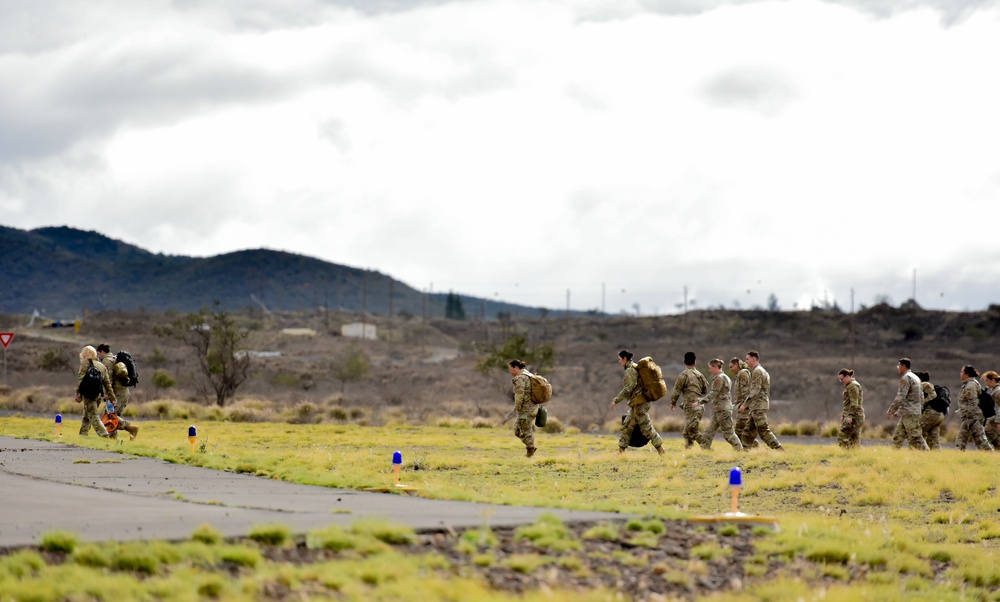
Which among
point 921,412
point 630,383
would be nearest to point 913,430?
point 921,412

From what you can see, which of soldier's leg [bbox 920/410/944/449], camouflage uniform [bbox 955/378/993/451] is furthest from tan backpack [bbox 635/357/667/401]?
camouflage uniform [bbox 955/378/993/451]

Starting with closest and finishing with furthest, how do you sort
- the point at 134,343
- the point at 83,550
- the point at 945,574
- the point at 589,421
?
the point at 83,550 < the point at 945,574 < the point at 589,421 < the point at 134,343

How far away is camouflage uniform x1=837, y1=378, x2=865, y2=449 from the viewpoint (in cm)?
2284

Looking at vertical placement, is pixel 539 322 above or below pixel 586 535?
above

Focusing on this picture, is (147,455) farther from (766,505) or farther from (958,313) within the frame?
(958,313)

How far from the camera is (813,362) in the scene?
8950cm

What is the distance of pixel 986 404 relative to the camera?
25.2 m

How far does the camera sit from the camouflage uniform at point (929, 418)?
24.4 metres

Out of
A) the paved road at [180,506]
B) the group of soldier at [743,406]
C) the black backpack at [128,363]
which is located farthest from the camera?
the black backpack at [128,363]

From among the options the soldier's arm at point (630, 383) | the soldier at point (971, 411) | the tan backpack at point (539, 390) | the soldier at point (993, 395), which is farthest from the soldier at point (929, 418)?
the tan backpack at point (539, 390)

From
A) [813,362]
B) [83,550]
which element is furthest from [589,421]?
[813,362]

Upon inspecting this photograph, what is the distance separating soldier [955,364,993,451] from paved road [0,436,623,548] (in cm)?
1541

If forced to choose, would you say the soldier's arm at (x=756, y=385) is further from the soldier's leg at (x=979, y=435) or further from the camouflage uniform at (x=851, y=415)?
the soldier's leg at (x=979, y=435)

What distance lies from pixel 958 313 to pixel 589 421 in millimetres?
90963
